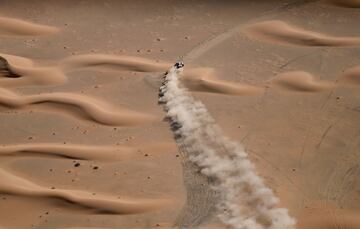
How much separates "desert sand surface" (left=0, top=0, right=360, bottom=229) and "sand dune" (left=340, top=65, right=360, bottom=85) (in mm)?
18

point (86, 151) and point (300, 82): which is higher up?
point (300, 82)

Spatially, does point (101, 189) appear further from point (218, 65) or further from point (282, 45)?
point (282, 45)

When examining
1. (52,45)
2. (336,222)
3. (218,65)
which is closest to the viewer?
(336,222)

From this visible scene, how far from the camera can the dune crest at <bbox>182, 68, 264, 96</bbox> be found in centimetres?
379

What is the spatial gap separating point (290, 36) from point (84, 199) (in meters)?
2.08

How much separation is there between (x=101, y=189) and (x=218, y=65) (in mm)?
1386

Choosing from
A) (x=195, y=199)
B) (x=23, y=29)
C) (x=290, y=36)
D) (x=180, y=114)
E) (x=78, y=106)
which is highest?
(x=23, y=29)

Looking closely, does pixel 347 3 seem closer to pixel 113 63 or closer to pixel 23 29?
pixel 113 63

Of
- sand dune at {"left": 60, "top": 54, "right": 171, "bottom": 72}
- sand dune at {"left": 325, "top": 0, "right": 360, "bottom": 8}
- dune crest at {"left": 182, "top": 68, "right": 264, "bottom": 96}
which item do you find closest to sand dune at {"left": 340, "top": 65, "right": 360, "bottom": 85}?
dune crest at {"left": 182, "top": 68, "right": 264, "bottom": 96}

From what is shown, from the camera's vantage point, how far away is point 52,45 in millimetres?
4434

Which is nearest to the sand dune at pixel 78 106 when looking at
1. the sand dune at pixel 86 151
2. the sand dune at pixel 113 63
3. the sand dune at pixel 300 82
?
the sand dune at pixel 86 151

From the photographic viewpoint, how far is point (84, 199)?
303 cm

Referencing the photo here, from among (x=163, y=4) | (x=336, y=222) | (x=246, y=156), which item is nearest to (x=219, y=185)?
(x=246, y=156)

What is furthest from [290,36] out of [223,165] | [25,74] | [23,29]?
[23,29]
